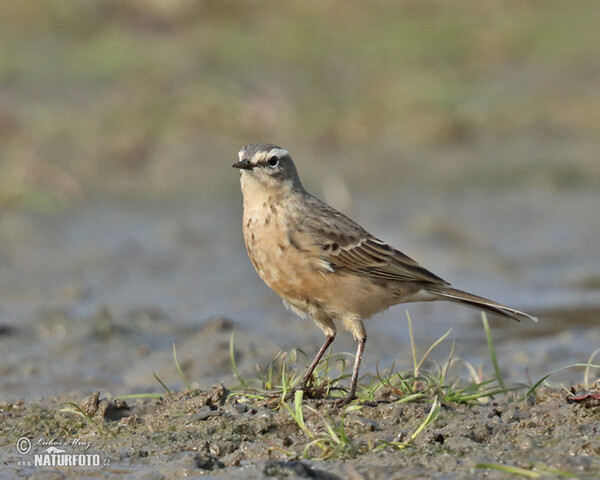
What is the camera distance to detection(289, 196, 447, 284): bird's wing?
7066 millimetres

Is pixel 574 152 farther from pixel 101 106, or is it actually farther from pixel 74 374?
pixel 74 374

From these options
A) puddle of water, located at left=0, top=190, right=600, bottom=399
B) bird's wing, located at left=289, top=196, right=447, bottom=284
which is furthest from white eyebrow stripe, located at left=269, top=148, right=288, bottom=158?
puddle of water, located at left=0, top=190, right=600, bottom=399

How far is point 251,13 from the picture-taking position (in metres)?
18.9

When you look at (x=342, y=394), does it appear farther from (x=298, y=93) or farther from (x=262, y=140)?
(x=298, y=93)

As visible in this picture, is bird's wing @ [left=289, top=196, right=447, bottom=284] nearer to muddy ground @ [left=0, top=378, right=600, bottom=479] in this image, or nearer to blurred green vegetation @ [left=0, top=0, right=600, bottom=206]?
muddy ground @ [left=0, top=378, right=600, bottom=479]

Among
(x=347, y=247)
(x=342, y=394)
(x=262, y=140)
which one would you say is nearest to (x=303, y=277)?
(x=347, y=247)

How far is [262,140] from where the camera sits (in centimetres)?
1527

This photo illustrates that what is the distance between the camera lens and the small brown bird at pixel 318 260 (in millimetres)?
6910

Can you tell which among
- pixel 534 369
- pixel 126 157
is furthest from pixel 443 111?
pixel 534 369

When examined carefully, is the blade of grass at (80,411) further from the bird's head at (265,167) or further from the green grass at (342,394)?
the bird's head at (265,167)

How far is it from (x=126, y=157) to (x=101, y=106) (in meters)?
1.47

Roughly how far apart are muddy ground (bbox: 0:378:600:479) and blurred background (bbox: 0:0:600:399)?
83.4 inches

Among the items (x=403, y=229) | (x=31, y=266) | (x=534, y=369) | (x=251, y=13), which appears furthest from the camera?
(x=251, y=13)

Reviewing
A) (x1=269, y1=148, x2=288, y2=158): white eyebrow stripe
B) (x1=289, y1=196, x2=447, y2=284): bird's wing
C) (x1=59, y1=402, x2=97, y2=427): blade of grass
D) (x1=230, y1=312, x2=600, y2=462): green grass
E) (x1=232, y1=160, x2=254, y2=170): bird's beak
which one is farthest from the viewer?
(x1=269, y1=148, x2=288, y2=158): white eyebrow stripe
